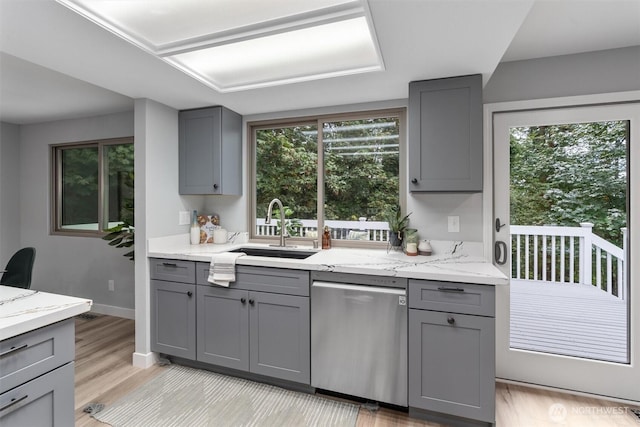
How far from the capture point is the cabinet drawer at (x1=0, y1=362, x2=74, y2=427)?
106 centimetres

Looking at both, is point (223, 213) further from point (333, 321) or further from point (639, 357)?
point (639, 357)

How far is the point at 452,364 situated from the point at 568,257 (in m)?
1.28

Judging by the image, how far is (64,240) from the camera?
3.90 metres

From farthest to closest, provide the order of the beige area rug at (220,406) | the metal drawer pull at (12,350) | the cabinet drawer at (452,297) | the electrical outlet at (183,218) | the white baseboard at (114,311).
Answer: the white baseboard at (114,311)
the electrical outlet at (183,218)
the beige area rug at (220,406)
the cabinet drawer at (452,297)
the metal drawer pull at (12,350)

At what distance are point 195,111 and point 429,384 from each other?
288 cm

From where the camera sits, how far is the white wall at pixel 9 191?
3.96 metres

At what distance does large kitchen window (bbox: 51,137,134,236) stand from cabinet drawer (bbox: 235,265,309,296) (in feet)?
6.80

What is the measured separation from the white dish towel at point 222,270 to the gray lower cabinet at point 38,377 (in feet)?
3.60

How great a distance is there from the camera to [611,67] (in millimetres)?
2162

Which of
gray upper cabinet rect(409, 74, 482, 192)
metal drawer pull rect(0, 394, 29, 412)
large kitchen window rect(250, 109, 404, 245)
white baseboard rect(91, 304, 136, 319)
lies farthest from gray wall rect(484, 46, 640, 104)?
white baseboard rect(91, 304, 136, 319)

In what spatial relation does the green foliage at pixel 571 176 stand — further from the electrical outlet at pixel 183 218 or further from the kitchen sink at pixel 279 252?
the electrical outlet at pixel 183 218

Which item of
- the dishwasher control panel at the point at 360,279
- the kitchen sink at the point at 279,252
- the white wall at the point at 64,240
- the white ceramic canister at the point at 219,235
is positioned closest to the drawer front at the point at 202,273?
the kitchen sink at the point at 279,252

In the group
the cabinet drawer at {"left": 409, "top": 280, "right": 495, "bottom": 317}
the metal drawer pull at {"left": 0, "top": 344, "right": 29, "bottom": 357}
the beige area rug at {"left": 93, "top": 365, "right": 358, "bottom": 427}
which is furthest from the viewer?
the beige area rug at {"left": 93, "top": 365, "right": 358, "bottom": 427}

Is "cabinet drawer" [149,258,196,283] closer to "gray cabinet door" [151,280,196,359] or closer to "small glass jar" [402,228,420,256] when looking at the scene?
"gray cabinet door" [151,280,196,359]
